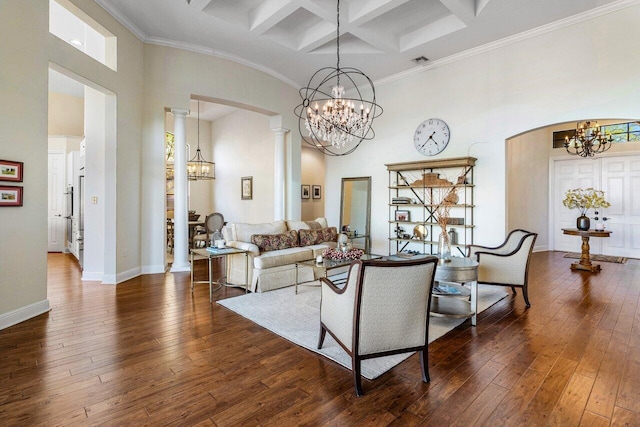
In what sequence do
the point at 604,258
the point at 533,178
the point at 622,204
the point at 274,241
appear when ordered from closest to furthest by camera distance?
the point at 274,241 → the point at 604,258 → the point at 622,204 → the point at 533,178

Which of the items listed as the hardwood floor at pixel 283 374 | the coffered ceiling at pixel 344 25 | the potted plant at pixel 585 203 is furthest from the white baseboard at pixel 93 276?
the potted plant at pixel 585 203

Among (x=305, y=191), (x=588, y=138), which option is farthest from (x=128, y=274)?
(x=588, y=138)

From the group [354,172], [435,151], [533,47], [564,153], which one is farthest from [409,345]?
[564,153]

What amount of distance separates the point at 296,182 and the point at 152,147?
3226mm

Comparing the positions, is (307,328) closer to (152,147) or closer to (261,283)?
(261,283)

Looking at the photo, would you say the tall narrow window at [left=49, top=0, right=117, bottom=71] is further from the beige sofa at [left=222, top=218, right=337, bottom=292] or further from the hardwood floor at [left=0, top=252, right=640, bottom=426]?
the hardwood floor at [left=0, top=252, right=640, bottom=426]

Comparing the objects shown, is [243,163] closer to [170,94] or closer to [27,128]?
[170,94]

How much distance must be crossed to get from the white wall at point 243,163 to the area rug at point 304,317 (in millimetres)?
4779

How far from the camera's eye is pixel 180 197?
20.1ft

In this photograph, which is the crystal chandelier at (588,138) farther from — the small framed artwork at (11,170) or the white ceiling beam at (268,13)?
the small framed artwork at (11,170)

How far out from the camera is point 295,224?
6.00m

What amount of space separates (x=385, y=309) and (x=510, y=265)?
2.87m

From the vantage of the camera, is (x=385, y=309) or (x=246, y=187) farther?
(x=246, y=187)

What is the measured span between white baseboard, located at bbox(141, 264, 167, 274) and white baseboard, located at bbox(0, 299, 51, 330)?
1917mm
